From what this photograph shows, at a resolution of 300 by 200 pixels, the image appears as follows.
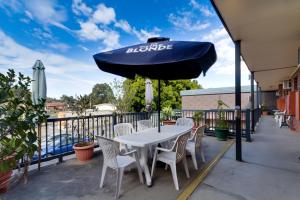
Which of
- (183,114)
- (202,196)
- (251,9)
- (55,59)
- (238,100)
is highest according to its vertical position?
(55,59)

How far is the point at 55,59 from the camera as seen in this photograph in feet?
38.9

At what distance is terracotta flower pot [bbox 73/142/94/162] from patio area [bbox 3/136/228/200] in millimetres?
208

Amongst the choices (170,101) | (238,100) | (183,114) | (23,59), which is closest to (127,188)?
(238,100)

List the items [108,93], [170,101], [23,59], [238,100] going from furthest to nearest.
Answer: [170,101] → [23,59] → [108,93] → [238,100]

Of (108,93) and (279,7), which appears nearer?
(279,7)

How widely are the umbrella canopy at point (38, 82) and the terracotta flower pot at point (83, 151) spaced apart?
1.25 metres

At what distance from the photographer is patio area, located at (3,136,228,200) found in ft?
8.50

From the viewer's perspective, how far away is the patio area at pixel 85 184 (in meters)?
2.59

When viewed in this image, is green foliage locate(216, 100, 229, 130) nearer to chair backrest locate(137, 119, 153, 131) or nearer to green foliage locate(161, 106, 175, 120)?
green foliage locate(161, 106, 175, 120)

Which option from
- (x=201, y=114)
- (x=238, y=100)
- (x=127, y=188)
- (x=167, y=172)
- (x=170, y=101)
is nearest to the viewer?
(x=127, y=188)

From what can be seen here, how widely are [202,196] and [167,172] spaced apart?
3.04ft

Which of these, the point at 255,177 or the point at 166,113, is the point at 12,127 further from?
the point at 166,113

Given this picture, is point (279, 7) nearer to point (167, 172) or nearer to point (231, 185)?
point (231, 185)

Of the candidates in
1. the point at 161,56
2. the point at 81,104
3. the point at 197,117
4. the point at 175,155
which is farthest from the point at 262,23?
the point at 81,104
